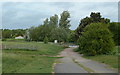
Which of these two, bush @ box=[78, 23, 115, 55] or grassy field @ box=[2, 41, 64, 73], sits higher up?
bush @ box=[78, 23, 115, 55]

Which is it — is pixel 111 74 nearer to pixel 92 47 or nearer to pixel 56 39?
pixel 92 47

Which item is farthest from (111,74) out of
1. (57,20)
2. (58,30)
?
(57,20)

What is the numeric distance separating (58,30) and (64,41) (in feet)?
25.5

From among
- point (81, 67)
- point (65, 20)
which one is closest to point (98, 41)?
point (81, 67)

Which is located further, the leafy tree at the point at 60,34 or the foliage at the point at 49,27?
the foliage at the point at 49,27

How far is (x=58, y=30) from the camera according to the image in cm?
6731

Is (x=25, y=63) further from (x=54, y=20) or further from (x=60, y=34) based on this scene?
(x=54, y=20)

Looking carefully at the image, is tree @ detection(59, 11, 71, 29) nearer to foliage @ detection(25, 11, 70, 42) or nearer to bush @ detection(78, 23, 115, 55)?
foliage @ detection(25, 11, 70, 42)

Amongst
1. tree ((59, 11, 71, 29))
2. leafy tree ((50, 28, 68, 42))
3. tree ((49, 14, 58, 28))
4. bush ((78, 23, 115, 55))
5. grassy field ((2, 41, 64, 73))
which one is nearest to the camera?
grassy field ((2, 41, 64, 73))

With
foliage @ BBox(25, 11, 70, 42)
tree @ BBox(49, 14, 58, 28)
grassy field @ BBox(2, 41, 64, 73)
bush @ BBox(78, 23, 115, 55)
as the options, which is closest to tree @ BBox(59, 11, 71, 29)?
foliage @ BBox(25, 11, 70, 42)

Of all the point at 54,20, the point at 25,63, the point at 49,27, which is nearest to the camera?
the point at 25,63

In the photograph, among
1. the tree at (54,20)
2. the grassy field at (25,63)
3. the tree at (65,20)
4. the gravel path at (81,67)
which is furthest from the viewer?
the tree at (54,20)

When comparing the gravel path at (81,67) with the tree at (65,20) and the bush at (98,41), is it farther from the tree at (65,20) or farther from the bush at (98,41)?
the tree at (65,20)

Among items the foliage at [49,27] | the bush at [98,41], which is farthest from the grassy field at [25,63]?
the foliage at [49,27]
